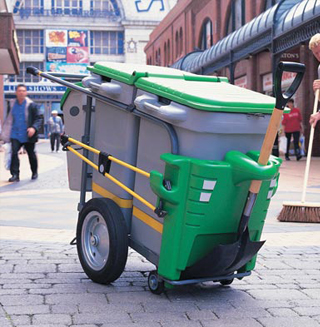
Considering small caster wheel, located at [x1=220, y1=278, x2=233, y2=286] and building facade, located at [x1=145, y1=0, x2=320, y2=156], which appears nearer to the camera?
small caster wheel, located at [x1=220, y1=278, x2=233, y2=286]

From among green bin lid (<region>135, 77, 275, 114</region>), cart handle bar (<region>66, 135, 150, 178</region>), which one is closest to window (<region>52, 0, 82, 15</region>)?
cart handle bar (<region>66, 135, 150, 178</region>)

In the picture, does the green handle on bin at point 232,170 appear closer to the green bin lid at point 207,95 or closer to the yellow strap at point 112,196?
the green bin lid at point 207,95

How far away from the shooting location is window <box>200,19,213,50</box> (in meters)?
34.4

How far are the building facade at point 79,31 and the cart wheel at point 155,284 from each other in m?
69.2

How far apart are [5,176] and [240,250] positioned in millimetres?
10460

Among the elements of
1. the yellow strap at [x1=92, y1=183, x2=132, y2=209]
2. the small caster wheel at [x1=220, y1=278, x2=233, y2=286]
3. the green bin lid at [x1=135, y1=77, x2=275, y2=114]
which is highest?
the green bin lid at [x1=135, y1=77, x2=275, y2=114]

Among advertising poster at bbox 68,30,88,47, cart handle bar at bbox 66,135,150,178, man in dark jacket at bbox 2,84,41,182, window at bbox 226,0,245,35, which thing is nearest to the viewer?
cart handle bar at bbox 66,135,150,178

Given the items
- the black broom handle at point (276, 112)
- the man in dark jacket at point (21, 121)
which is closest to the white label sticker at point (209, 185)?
the black broom handle at point (276, 112)

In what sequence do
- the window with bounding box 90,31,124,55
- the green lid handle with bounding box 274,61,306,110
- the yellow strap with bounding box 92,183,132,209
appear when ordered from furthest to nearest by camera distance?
the window with bounding box 90,31,124,55, the yellow strap with bounding box 92,183,132,209, the green lid handle with bounding box 274,61,306,110

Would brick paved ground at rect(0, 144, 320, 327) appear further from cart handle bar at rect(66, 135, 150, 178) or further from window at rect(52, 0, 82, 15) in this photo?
window at rect(52, 0, 82, 15)

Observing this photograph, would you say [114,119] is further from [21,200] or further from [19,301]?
[21,200]

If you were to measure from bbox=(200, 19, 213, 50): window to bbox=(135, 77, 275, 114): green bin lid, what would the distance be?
30808 millimetres

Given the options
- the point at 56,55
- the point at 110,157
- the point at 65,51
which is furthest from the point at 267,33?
the point at 56,55

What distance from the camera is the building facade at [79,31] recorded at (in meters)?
73.0
